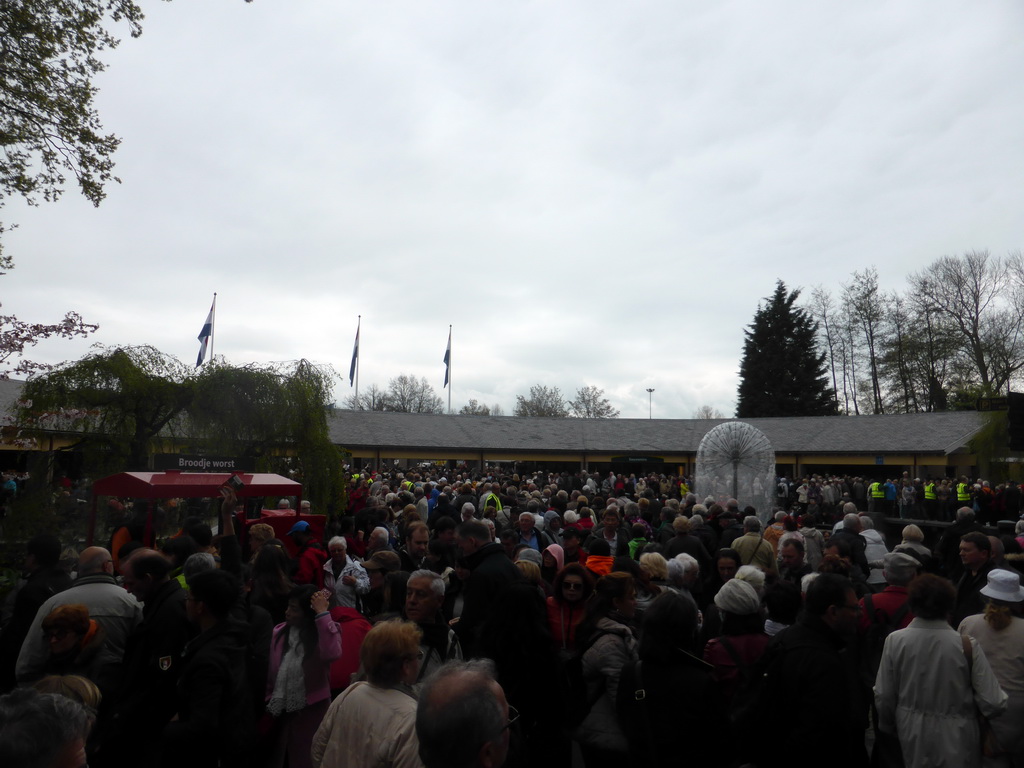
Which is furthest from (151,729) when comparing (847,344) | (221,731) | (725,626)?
(847,344)

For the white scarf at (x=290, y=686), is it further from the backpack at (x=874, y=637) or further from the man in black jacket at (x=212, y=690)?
the backpack at (x=874, y=637)

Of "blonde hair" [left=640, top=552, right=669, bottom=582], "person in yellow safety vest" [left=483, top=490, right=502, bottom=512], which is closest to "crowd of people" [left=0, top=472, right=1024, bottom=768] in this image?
"blonde hair" [left=640, top=552, right=669, bottom=582]

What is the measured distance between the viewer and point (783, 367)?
55188mm

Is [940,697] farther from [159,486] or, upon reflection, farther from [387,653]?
[159,486]

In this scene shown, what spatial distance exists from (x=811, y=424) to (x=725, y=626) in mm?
47161

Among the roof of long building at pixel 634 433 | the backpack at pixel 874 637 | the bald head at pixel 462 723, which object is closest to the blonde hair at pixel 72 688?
the bald head at pixel 462 723

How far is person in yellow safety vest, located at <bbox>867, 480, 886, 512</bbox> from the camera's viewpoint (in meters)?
29.3

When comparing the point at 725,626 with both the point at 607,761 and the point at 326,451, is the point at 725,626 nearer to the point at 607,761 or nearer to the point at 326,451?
the point at 607,761

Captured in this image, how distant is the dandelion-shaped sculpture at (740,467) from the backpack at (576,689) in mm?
18826

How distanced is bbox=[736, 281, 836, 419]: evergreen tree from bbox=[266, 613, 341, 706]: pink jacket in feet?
178

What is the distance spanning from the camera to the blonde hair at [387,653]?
3166 millimetres

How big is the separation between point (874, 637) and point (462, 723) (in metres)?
3.86

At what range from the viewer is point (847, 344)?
192ft

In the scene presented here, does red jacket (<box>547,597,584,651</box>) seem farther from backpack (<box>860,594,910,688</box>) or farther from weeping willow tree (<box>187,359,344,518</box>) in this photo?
weeping willow tree (<box>187,359,344,518</box>)
